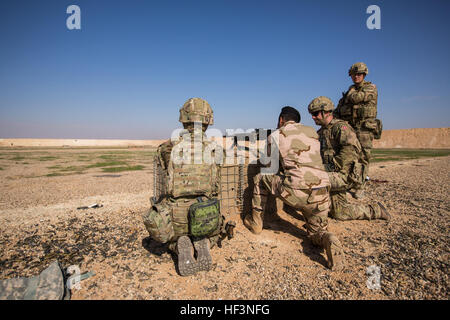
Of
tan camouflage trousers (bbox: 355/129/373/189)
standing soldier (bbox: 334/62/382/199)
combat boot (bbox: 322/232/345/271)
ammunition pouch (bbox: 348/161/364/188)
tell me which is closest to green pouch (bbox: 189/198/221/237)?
combat boot (bbox: 322/232/345/271)

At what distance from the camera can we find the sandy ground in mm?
2480

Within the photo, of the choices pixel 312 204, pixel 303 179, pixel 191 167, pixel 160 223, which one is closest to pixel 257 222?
pixel 312 204

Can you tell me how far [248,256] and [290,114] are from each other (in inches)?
100

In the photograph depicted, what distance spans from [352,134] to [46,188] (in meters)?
10.6

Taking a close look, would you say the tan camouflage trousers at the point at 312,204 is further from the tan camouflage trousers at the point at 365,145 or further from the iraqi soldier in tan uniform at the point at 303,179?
the tan camouflage trousers at the point at 365,145

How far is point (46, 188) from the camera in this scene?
8406 millimetres

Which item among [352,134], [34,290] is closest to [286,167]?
[352,134]

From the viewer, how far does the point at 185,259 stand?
2.82 m

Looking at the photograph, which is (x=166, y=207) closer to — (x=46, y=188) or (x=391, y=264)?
(x=391, y=264)

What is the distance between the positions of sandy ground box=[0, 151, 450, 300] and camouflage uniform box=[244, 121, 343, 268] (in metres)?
0.57

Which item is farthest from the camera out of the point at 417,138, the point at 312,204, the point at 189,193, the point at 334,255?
the point at 417,138

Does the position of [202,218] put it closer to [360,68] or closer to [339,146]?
[339,146]

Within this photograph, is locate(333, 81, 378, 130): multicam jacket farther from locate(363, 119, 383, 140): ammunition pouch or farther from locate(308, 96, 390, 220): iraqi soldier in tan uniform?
locate(308, 96, 390, 220): iraqi soldier in tan uniform

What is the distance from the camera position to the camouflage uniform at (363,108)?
19.0 ft
